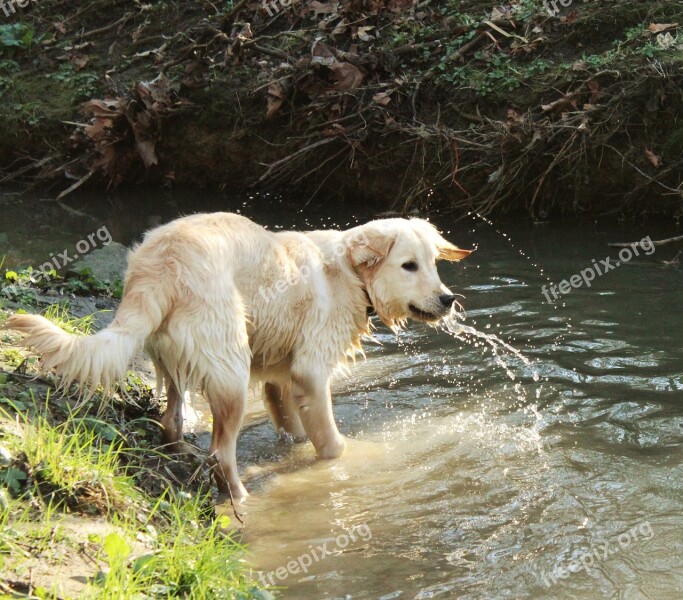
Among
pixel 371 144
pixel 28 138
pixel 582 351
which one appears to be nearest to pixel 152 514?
pixel 582 351

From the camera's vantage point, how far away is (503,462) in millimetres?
5496

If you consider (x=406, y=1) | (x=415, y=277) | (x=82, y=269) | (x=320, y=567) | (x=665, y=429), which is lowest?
(x=665, y=429)

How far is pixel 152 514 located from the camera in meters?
3.93

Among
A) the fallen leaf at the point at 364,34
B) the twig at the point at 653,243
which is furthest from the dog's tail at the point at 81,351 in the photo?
the fallen leaf at the point at 364,34

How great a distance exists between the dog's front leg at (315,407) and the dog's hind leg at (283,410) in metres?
0.46

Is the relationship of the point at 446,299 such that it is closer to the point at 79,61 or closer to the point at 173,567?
the point at 173,567

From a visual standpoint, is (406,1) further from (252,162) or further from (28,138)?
(28,138)

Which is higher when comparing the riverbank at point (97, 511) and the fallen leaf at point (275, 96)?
the fallen leaf at point (275, 96)

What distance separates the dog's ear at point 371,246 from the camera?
18.7ft

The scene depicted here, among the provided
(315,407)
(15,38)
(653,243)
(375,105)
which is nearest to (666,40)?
(653,243)

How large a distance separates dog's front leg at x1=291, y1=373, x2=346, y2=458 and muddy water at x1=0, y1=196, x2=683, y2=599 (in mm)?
192

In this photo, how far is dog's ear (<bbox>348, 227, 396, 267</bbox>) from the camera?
5691 millimetres

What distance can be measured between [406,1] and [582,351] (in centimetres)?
682

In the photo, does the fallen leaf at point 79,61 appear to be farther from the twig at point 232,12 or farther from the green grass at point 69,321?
the green grass at point 69,321
